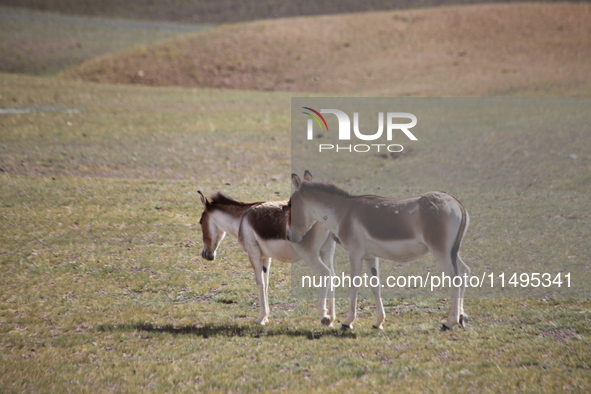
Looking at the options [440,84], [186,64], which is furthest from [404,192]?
[186,64]

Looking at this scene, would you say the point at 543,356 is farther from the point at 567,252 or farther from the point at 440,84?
the point at 440,84

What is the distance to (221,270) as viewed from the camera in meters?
15.2

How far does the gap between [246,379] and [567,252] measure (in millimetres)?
9323

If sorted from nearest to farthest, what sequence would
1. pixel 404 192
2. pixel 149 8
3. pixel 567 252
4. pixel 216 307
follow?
pixel 216 307 < pixel 567 252 < pixel 404 192 < pixel 149 8

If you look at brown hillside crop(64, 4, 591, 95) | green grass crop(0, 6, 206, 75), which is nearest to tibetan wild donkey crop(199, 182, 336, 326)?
brown hillside crop(64, 4, 591, 95)

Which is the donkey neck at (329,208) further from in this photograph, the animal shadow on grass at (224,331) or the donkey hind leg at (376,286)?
the animal shadow on grass at (224,331)

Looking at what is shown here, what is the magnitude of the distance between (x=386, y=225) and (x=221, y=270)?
5.73m

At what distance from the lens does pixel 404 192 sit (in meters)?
21.6

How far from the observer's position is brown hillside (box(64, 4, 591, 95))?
42078 millimetres

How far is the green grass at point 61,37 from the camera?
158 feet

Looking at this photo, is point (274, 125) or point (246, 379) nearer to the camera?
point (246, 379)

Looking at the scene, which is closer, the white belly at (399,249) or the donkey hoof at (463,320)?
the white belly at (399,249)

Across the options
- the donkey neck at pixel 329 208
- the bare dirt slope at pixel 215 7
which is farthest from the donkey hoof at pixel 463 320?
the bare dirt slope at pixel 215 7

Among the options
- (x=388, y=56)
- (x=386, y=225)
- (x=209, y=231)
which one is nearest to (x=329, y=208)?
(x=386, y=225)
